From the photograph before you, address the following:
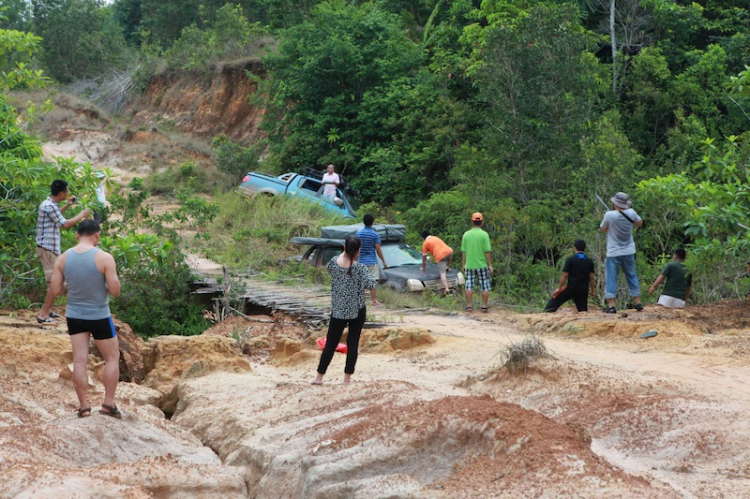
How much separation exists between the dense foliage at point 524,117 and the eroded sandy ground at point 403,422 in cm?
416

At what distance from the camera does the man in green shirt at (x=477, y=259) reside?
14.4 metres

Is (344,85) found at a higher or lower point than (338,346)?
higher

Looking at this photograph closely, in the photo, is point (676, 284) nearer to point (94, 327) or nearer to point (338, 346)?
point (338, 346)

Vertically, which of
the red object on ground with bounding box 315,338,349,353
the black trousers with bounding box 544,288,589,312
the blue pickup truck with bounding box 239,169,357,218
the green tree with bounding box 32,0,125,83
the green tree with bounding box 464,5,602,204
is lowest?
the red object on ground with bounding box 315,338,349,353

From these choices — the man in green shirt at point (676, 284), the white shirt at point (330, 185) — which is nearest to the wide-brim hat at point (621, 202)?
the man in green shirt at point (676, 284)

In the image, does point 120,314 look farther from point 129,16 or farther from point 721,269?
point 129,16

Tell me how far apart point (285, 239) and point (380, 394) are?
47.0ft

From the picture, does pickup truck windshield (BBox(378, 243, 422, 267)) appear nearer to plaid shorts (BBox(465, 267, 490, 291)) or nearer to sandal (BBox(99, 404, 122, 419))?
plaid shorts (BBox(465, 267, 490, 291))

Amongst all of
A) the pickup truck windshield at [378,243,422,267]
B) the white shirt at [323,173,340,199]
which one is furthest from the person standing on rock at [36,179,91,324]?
the white shirt at [323,173,340,199]

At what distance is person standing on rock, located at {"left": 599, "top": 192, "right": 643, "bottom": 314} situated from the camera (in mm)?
12867

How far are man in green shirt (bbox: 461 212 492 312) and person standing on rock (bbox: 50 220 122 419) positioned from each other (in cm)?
811

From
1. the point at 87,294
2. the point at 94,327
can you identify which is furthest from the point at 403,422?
the point at 87,294

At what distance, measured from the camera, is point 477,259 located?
47.4 feet

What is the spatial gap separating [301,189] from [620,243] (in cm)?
1416
